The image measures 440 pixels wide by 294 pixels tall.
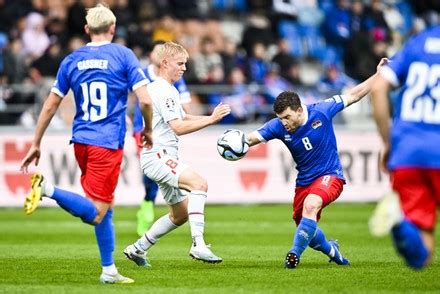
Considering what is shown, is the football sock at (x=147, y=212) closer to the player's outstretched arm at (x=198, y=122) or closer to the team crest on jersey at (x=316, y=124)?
the player's outstretched arm at (x=198, y=122)

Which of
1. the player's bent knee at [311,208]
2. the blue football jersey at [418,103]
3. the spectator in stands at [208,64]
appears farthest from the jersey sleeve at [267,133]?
the spectator in stands at [208,64]

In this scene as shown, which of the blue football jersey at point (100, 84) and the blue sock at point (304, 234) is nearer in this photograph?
the blue football jersey at point (100, 84)

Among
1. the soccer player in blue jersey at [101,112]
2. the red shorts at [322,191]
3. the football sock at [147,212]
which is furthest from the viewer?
the football sock at [147,212]

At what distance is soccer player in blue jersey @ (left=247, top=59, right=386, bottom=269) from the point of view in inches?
435

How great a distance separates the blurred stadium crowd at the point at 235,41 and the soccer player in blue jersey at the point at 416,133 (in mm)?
13835

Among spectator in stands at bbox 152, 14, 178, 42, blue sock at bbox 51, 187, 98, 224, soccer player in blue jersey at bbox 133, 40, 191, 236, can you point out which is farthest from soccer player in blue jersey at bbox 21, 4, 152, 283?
spectator in stands at bbox 152, 14, 178, 42

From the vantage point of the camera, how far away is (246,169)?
2016 cm

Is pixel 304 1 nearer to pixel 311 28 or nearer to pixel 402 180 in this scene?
pixel 311 28

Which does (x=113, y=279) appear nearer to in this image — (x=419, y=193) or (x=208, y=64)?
(x=419, y=193)

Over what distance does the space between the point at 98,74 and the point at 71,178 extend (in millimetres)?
10137

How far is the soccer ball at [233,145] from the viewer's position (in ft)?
36.0

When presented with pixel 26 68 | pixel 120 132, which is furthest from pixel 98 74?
pixel 26 68

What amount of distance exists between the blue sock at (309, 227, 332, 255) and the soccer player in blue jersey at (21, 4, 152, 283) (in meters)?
2.29

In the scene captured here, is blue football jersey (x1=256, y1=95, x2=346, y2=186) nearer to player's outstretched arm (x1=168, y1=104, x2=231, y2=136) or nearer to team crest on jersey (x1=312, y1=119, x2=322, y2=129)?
team crest on jersey (x1=312, y1=119, x2=322, y2=129)
